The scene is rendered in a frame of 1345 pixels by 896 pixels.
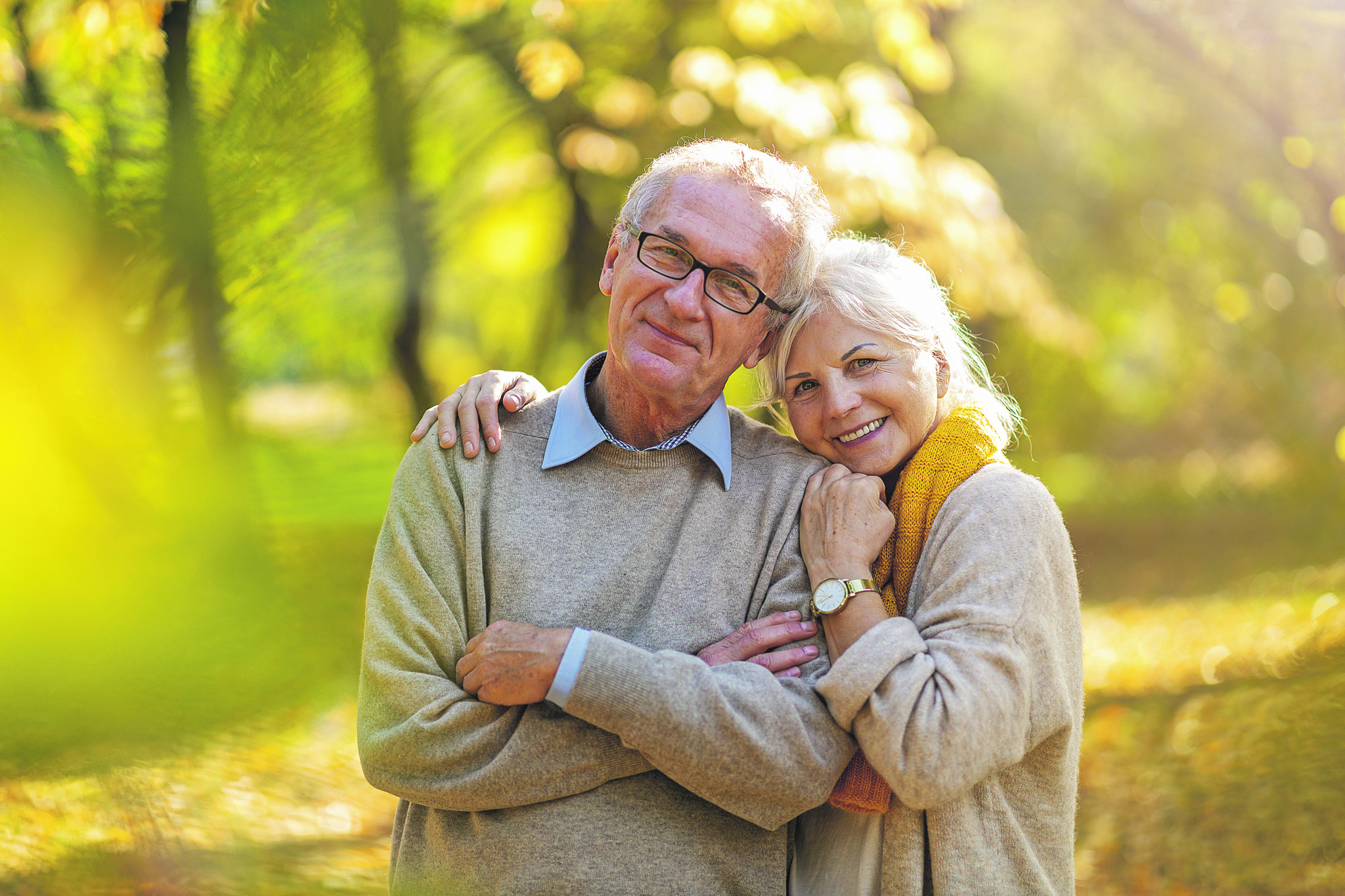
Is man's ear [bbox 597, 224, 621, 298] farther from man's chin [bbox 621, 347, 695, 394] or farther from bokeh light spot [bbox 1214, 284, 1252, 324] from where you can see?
bokeh light spot [bbox 1214, 284, 1252, 324]

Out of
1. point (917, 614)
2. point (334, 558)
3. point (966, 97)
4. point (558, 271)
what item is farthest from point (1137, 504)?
point (334, 558)

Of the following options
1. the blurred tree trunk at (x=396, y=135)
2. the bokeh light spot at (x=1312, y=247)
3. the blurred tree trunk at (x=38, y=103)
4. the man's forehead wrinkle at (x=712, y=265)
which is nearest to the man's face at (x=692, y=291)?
the man's forehead wrinkle at (x=712, y=265)

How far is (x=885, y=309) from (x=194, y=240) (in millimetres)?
1533

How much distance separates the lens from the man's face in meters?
1.84

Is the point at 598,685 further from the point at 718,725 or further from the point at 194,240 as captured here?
the point at 194,240

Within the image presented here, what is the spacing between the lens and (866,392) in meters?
1.83

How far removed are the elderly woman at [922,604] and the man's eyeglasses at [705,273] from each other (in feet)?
0.42

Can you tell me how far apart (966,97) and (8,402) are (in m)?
8.12

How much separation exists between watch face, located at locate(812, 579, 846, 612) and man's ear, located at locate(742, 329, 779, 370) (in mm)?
548

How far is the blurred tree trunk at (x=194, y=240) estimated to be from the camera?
0.47 m

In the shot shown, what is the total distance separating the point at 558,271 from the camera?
18.5 feet

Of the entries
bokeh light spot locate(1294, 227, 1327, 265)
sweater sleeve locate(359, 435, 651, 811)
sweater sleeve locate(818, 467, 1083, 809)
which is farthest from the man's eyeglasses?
bokeh light spot locate(1294, 227, 1327, 265)

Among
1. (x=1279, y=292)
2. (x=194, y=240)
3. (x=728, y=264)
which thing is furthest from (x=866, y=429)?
(x=1279, y=292)

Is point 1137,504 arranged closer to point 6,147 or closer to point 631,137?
point 631,137
